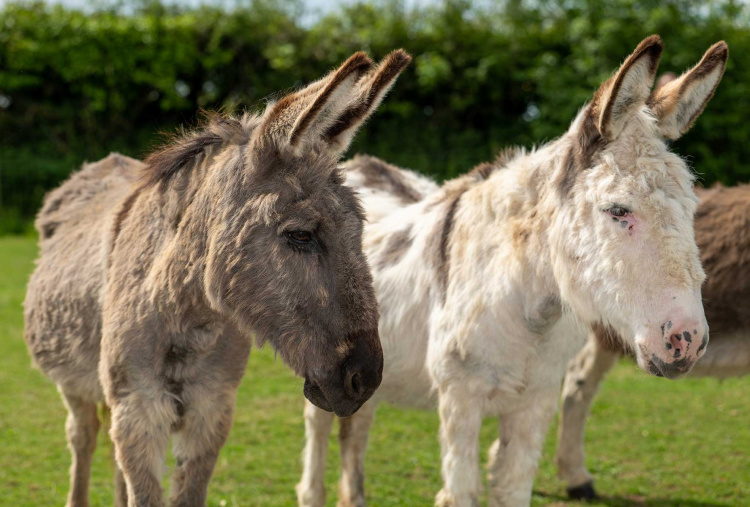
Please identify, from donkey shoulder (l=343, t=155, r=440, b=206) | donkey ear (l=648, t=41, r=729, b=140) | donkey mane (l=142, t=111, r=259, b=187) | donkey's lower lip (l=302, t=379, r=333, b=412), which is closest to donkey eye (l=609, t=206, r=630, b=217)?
donkey ear (l=648, t=41, r=729, b=140)

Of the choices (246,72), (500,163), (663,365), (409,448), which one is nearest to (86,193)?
(500,163)

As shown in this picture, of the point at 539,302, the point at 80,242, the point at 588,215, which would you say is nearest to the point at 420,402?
the point at 539,302

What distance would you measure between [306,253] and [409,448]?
3.66 meters

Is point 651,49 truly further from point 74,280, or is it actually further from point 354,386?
point 74,280

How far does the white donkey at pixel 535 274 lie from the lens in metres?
A: 2.67

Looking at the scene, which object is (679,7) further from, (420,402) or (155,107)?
(420,402)

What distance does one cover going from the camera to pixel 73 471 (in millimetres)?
4215

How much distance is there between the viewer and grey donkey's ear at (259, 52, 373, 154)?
238 cm

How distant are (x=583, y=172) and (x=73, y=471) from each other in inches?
121

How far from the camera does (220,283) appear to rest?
2.59 metres

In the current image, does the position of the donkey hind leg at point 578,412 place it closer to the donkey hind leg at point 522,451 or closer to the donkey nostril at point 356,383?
the donkey hind leg at point 522,451

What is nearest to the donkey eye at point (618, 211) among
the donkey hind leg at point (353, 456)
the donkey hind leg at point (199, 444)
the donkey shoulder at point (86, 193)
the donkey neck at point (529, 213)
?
the donkey neck at point (529, 213)

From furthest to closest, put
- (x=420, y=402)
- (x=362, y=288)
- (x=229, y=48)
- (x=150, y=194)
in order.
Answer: (x=229, y=48) < (x=420, y=402) < (x=150, y=194) < (x=362, y=288)

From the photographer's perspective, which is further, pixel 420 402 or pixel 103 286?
pixel 420 402
